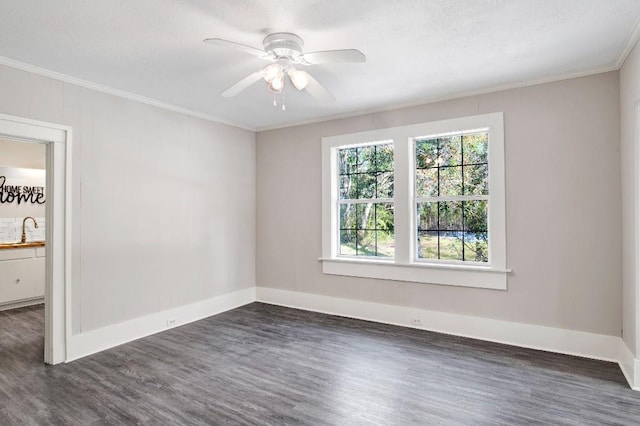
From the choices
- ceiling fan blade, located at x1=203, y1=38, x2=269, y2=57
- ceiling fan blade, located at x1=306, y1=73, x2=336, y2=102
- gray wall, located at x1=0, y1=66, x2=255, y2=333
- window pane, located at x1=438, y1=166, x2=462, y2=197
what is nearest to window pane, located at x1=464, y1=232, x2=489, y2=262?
window pane, located at x1=438, y1=166, x2=462, y2=197

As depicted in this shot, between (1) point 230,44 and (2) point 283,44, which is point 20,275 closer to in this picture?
(1) point 230,44

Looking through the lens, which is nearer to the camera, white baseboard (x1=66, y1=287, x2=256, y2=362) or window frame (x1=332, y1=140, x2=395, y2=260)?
white baseboard (x1=66, y1=287, x2=256, y2=362)

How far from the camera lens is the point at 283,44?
99.3 inches

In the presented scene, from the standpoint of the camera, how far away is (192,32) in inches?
98.3

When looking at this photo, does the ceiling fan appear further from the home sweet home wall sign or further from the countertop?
the home sweet home wall sign

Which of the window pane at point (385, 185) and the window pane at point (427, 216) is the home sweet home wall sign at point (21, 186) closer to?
the window pane at point (385, 185)

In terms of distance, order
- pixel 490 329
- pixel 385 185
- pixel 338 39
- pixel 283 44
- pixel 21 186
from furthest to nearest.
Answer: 1. pixel 21 186
2. pixel 385 185
3. pixel 490 329
4. pixel 338 39
5. pixel 283 44

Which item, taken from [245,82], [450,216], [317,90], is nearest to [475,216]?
[450,216]

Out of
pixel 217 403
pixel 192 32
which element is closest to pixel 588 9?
pixel 192 32

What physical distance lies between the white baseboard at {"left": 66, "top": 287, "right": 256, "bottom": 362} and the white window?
147 centimetres

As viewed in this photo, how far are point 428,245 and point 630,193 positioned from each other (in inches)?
73.8

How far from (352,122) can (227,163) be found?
70.9 inches

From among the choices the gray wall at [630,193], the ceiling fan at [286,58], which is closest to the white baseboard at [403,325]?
the gray wall at [630,193]

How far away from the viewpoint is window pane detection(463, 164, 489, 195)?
383cm
